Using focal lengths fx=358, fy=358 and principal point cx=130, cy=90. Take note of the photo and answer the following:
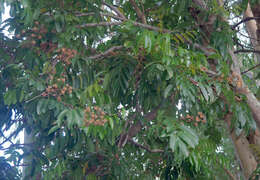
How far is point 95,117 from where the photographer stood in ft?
7.00

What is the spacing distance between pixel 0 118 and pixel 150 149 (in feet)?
4.44

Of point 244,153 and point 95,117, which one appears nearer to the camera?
point 95,117

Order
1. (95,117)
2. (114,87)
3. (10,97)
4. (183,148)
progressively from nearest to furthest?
1. (183,148)
2. (95,117)
3. (10,97)
4. (114,87)

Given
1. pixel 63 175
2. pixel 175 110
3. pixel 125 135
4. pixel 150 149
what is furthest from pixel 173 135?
pixel 63 175

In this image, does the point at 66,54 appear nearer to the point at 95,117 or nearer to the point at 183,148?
the point at 95,117

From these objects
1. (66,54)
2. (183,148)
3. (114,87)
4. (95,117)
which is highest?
(66,54)

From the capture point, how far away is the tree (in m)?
2.26

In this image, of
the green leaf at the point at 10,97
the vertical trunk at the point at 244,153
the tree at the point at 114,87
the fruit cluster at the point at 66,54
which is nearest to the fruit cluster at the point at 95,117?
the tree at the point at 114,87

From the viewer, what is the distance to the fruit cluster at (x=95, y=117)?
2.11 metres

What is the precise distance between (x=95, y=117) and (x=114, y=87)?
45 cm

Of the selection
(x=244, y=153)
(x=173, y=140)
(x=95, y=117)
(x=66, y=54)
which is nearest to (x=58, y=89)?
(x=66, y=54)

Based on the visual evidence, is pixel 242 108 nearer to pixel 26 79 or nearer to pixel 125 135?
pixel 125 135

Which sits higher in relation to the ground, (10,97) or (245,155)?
(10,97)

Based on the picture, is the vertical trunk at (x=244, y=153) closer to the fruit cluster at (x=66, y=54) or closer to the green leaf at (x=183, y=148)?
the green leaf at (x=183, y=148)
